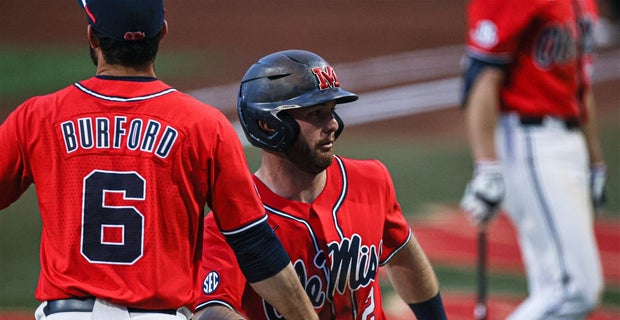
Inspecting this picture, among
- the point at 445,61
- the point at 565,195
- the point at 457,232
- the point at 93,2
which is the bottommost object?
the point at 445,61

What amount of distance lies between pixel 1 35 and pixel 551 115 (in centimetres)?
1476

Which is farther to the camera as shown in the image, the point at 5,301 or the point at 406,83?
the point at 406,83

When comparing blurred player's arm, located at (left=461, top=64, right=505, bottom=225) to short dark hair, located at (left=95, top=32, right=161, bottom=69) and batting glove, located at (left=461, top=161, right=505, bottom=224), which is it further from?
short dark hair, located at (left=95, top=32, right=161, bottom=69)

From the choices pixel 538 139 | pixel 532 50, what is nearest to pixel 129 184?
pixel 538 139

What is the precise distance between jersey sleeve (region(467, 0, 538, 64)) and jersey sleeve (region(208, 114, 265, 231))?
296 centimetres

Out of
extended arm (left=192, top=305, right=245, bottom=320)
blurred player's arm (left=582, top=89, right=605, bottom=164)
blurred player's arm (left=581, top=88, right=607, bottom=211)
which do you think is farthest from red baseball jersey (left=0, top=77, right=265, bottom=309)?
blurred player's arm (left=581, top=88, right=607, bottom=211)

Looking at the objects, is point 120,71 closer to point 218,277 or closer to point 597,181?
point 218,277

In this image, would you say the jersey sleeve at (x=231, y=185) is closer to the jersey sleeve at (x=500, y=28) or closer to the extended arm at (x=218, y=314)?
the extended arm at (x=218, y=314)

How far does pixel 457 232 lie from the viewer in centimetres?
986

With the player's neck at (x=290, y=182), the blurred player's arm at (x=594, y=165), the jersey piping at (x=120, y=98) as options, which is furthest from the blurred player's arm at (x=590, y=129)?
the jersey piping at (x=120, y=98)

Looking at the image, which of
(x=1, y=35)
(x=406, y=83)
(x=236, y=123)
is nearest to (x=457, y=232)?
(x=236, y=123)

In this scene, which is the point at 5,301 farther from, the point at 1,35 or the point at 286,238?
the point at 1,35

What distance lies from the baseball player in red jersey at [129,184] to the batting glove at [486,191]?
9.57 feet

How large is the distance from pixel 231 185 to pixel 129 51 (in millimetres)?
529
